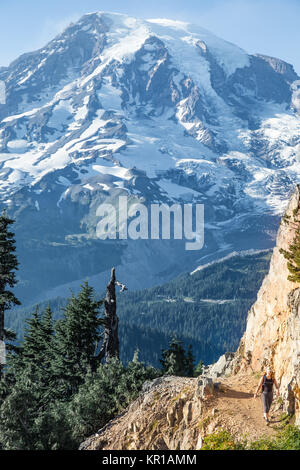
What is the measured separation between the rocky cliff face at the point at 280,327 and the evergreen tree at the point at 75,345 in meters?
15.4

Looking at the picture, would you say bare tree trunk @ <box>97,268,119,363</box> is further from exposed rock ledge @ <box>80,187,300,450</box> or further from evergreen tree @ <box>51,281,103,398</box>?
exposed rock ledge @ <box>80,187,300,450</box>

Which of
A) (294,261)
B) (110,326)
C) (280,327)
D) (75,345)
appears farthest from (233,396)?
(75,345)

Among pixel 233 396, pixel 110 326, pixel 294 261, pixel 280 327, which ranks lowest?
pixel 233 396

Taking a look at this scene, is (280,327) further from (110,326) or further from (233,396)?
(110,326)

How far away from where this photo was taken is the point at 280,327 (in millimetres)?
30156

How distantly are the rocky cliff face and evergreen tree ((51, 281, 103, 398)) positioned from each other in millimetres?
15383

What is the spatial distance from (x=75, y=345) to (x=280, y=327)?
21.9 m

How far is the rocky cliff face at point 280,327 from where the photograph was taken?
1008 inches

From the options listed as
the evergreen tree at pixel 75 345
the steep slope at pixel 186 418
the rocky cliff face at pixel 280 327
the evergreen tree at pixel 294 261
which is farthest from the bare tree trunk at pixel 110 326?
the evergreen tree at pixel 294 261

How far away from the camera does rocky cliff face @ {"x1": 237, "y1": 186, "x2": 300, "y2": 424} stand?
25.6m

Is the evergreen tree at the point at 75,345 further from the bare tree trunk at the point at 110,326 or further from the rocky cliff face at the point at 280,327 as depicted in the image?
the rocky cliff face at the point at 280,327
